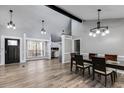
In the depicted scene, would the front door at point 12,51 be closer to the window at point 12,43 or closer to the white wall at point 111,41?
the window at point 12,43

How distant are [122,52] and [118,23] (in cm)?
149

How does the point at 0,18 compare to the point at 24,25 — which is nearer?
the point at 0,18

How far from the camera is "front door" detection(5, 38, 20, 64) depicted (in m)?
7.52

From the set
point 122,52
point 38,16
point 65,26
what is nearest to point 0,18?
point 38,16

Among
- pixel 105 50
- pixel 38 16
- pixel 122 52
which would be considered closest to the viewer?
pixel 122 52

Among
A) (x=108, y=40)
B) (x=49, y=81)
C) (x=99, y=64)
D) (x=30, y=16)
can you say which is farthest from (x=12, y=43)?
(x=99, y=64)

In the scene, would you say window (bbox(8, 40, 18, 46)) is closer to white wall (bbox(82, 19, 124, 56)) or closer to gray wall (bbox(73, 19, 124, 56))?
gray wall (bbox(73, 19, 124, 56))

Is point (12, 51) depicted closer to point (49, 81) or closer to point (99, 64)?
point (49, 81)

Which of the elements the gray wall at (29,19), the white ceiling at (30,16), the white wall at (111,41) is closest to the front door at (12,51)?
the gray wall at (29,19)

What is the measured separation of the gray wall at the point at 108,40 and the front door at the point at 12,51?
4659mm

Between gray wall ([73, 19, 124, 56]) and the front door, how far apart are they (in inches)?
183

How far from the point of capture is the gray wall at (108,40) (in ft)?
18.8
